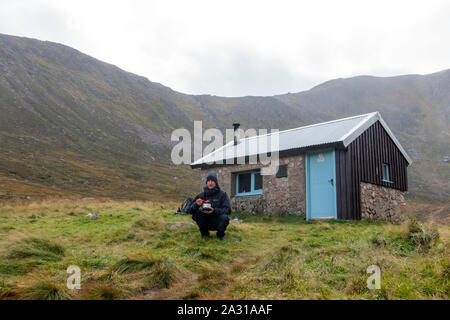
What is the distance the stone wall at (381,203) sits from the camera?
14.4 m

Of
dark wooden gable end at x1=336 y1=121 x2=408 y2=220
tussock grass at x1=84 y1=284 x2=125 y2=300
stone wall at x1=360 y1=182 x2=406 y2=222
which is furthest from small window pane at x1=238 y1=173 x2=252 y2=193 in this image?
tussock grass at x1=84 y1=284 x2=125 y2=300

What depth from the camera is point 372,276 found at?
14.6 ft

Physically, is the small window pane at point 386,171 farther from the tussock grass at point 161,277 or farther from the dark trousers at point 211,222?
the tussock grass at point 161,277

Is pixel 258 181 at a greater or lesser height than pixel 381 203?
greater

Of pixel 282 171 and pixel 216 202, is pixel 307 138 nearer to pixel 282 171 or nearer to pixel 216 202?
pixel 282 171

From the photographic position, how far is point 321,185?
563 inches

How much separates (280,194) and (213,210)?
8.23 metres

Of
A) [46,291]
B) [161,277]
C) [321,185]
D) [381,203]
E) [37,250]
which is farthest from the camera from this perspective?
[381,203]

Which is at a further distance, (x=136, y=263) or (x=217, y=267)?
(x=217, y=267)

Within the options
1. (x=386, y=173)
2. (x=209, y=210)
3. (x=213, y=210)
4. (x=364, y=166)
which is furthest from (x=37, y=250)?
(x=386, y=173)

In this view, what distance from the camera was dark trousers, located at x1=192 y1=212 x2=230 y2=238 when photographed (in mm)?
8086
